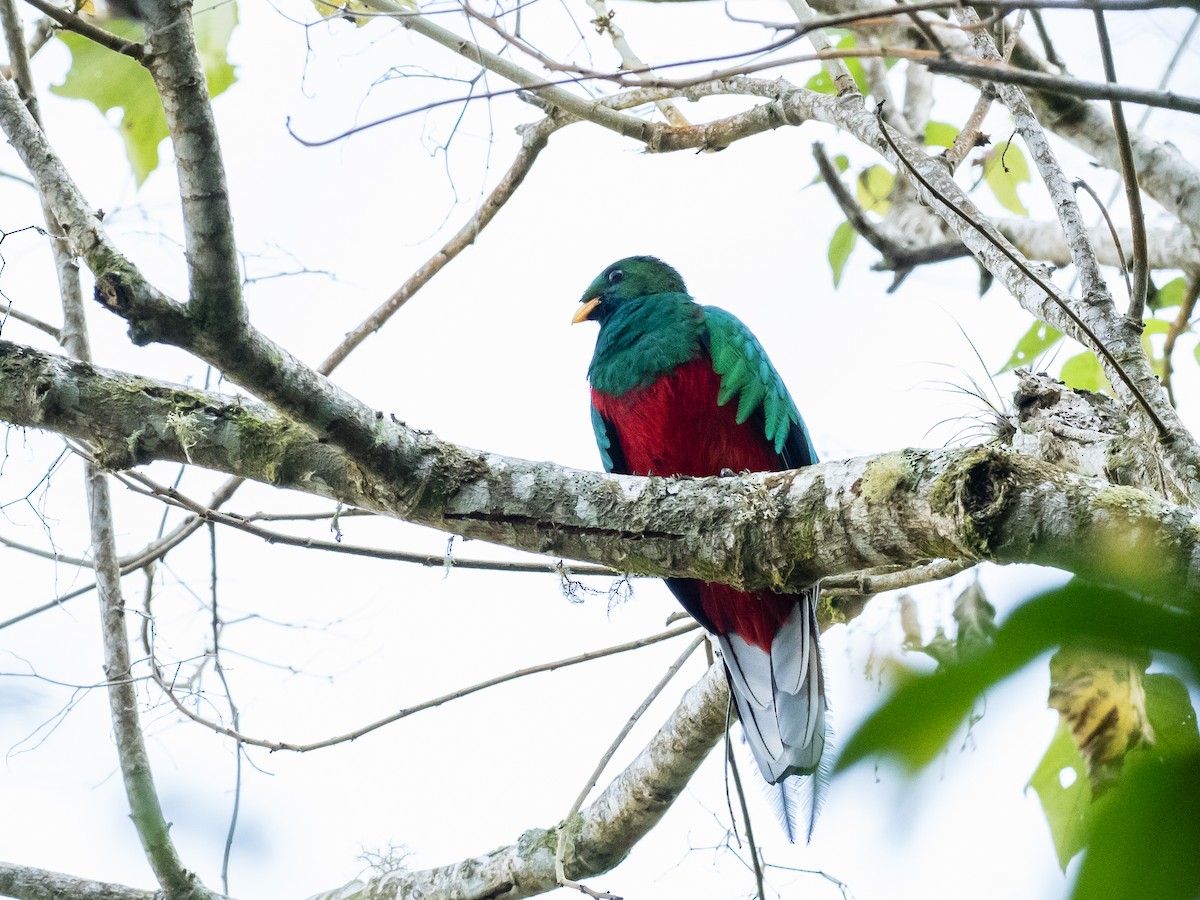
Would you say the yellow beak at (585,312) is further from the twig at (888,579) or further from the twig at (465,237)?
the twig at (888,579)

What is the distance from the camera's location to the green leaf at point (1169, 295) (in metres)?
3.40

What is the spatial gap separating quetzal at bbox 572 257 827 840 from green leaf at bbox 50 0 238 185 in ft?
5.32

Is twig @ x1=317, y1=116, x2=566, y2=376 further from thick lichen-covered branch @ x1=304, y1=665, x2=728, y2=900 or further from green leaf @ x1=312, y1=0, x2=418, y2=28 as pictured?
thick lichen-covered branch @ x1=304, y1=665, x2=728, y2=900

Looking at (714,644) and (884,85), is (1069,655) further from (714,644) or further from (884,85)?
(884,85)

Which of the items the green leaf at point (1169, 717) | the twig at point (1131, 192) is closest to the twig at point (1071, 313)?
the twig at point (1131, 192)

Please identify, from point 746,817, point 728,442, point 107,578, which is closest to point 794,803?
point 746,817

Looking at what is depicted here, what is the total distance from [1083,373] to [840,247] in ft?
3.28

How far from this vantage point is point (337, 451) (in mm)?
2270

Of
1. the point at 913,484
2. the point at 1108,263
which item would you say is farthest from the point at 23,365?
the point at 1108,263

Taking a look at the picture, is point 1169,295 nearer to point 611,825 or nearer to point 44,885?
point 611,825

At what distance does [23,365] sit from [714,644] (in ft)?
6.52

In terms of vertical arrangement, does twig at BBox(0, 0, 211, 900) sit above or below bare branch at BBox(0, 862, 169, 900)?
above

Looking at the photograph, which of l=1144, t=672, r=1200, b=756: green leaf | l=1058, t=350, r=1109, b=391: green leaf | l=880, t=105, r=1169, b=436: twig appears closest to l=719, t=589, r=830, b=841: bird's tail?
l=1058, t=350, r=1109, b=391: green leaf

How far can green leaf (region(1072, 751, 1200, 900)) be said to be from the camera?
407 millimetres
